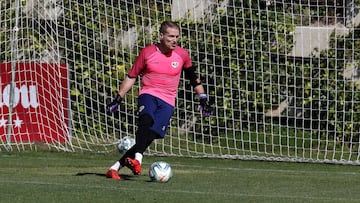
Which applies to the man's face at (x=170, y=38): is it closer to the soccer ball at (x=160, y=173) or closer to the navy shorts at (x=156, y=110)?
the navy shorts at (x=156, y=110)

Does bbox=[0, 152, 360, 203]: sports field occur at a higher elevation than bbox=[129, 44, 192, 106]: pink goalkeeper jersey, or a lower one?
lower

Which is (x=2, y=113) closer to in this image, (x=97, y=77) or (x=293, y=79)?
(x=97, y=77)

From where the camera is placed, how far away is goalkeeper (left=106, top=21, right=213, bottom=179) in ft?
36.7

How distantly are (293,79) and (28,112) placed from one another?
177 inches

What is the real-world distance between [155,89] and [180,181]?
1.07m

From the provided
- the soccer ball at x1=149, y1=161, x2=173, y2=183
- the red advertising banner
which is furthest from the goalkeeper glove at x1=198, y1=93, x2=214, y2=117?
the red advertising banner

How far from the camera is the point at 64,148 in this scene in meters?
16.2

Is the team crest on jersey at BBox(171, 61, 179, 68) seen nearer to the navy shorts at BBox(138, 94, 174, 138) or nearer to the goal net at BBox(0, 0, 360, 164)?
the navy shorts at BBox(138, 94, 174, 138)

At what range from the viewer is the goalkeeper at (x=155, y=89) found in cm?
1118

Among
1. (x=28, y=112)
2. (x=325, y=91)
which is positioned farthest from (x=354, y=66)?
(x=28, y=112)

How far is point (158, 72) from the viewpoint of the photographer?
448 inches

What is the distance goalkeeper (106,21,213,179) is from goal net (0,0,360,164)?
503 centimetres

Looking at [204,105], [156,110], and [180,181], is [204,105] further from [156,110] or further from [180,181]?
[180,181]

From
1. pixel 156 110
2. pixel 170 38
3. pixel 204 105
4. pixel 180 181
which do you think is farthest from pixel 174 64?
pixel 180 181
